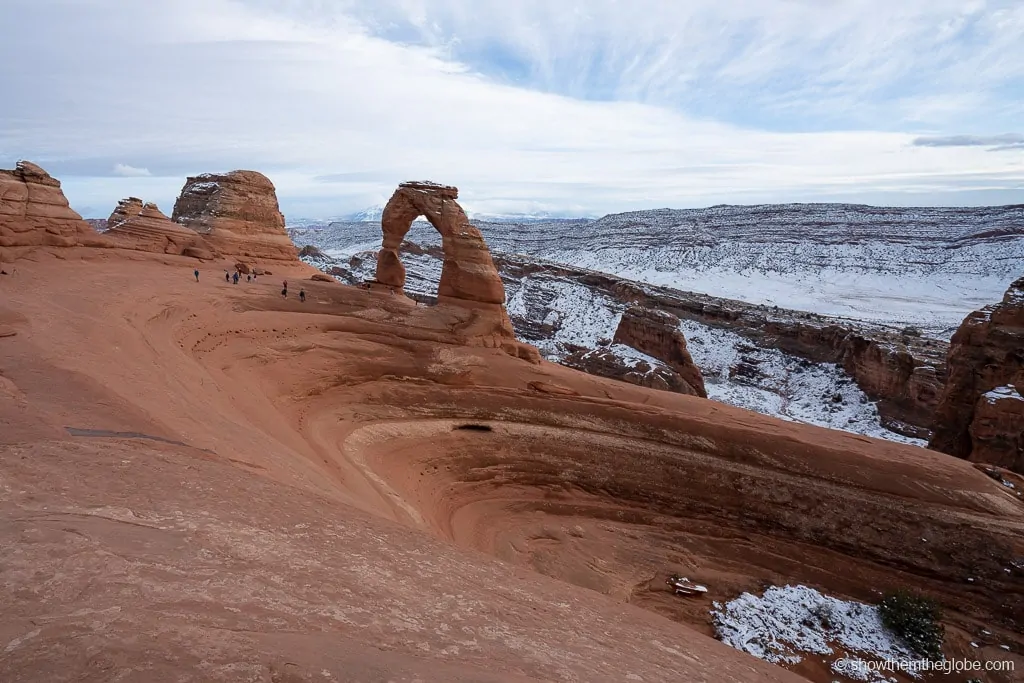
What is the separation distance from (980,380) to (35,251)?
3448 cm

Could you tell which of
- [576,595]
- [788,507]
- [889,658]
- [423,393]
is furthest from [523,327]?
[576,595]

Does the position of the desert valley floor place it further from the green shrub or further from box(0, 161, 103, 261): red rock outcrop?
box(0, 161, 103, 261): red rock outcrop

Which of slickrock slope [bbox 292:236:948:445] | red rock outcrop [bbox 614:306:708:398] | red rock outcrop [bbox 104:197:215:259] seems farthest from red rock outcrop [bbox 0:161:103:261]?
red rock outcrop [bbox 614:306:708:398]

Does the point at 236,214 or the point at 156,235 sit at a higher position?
the point at 236,214

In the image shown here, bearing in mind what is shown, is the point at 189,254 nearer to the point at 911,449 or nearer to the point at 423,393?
the point at 423,393

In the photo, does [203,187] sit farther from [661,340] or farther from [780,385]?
[780,385]

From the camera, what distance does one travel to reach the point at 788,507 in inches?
497

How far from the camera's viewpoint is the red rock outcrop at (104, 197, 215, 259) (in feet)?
73.8

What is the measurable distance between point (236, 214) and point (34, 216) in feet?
31.4

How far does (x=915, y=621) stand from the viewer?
1040 centimetres

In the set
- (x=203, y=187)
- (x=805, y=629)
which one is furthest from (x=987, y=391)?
(x=203, y=187)

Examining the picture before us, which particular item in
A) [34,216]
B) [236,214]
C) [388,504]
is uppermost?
[236,214]

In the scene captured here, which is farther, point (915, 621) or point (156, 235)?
point (156, 235)

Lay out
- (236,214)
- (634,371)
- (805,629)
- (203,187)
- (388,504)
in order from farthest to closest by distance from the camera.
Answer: (203,187) < (236,214) < (634,371) < (805,629) < (388,504)
